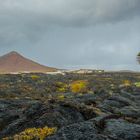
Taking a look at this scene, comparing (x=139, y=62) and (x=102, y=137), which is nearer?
(x=102, y=137)

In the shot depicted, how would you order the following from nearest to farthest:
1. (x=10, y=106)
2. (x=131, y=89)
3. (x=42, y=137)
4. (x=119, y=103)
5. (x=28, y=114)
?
(x=42, y=137)
(x=28, y=114)
(x=10, y=106)
(x=119, y=103)
(x=131, y=89)

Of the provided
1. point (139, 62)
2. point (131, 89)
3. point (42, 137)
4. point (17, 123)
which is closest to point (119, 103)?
point (17, 123)

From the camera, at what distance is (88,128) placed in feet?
43.7

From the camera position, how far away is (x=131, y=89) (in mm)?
45156

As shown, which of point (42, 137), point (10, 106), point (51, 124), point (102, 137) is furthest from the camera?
point (10, 106)

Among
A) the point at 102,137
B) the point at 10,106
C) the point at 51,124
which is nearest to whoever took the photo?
the point at 102,137

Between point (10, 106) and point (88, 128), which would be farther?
point (10, 106)

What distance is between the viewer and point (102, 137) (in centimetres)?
1277

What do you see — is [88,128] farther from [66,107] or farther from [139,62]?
[139,62]

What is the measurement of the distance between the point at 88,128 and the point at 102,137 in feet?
2.26

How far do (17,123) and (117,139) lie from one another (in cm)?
504

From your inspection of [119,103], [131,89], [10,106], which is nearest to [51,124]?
[10,106]

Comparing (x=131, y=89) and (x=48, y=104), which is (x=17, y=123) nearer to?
(x=48, y=104)

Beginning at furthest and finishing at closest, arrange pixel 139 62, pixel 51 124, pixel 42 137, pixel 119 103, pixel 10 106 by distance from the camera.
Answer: pixel 139 62 < pixel 119 103 < pixel 10 106 < pixel 51 124 < pixel 42 137
